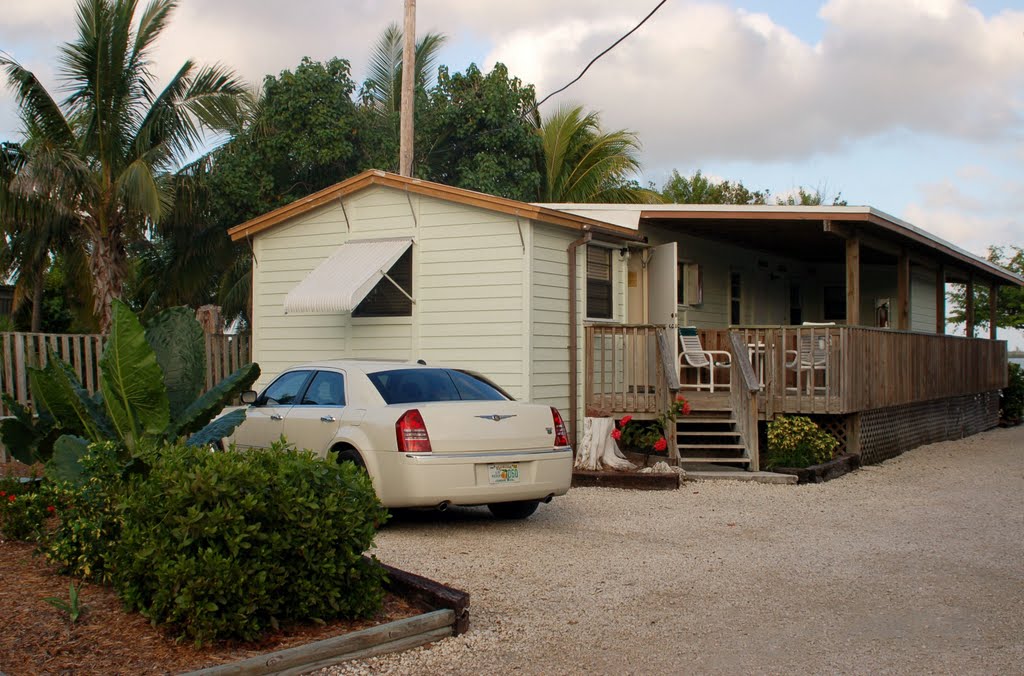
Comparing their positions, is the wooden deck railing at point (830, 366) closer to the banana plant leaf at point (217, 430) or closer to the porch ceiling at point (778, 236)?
the porch ceiling at point (778, 236)

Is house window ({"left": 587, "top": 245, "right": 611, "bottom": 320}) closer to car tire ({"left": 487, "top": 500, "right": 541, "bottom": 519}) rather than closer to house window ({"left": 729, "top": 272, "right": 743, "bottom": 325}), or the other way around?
house window ({"left": 729, "top": 272, "right": 743, "bottom": 325})

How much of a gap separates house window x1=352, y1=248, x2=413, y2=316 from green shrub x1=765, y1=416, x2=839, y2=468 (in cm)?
538

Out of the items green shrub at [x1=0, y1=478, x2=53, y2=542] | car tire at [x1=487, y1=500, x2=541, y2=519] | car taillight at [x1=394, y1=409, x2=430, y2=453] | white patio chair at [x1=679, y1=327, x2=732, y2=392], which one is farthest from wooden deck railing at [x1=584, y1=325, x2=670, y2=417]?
green shrub at [x1=0, y1=478, x2=53, y2=542]

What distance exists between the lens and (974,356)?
23.2 m

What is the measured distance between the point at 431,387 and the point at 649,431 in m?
5.95

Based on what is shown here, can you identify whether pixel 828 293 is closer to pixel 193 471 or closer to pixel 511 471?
pixel 511 471

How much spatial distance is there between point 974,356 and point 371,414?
17824mm

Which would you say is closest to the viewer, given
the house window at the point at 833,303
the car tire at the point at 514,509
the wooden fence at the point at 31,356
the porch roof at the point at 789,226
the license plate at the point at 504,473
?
the license plate at the point at 504,473

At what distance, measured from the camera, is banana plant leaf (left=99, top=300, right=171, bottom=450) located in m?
7.16

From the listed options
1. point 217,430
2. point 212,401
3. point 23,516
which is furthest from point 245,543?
point 23,516

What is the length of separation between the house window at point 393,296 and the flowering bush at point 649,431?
350 cm

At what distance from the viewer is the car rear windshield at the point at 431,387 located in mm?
9516

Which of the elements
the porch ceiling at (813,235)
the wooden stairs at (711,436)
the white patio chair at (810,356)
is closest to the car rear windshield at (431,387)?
the wooden stairs at (711,436)

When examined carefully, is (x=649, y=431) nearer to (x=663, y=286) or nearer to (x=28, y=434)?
(x=663, y=286)
